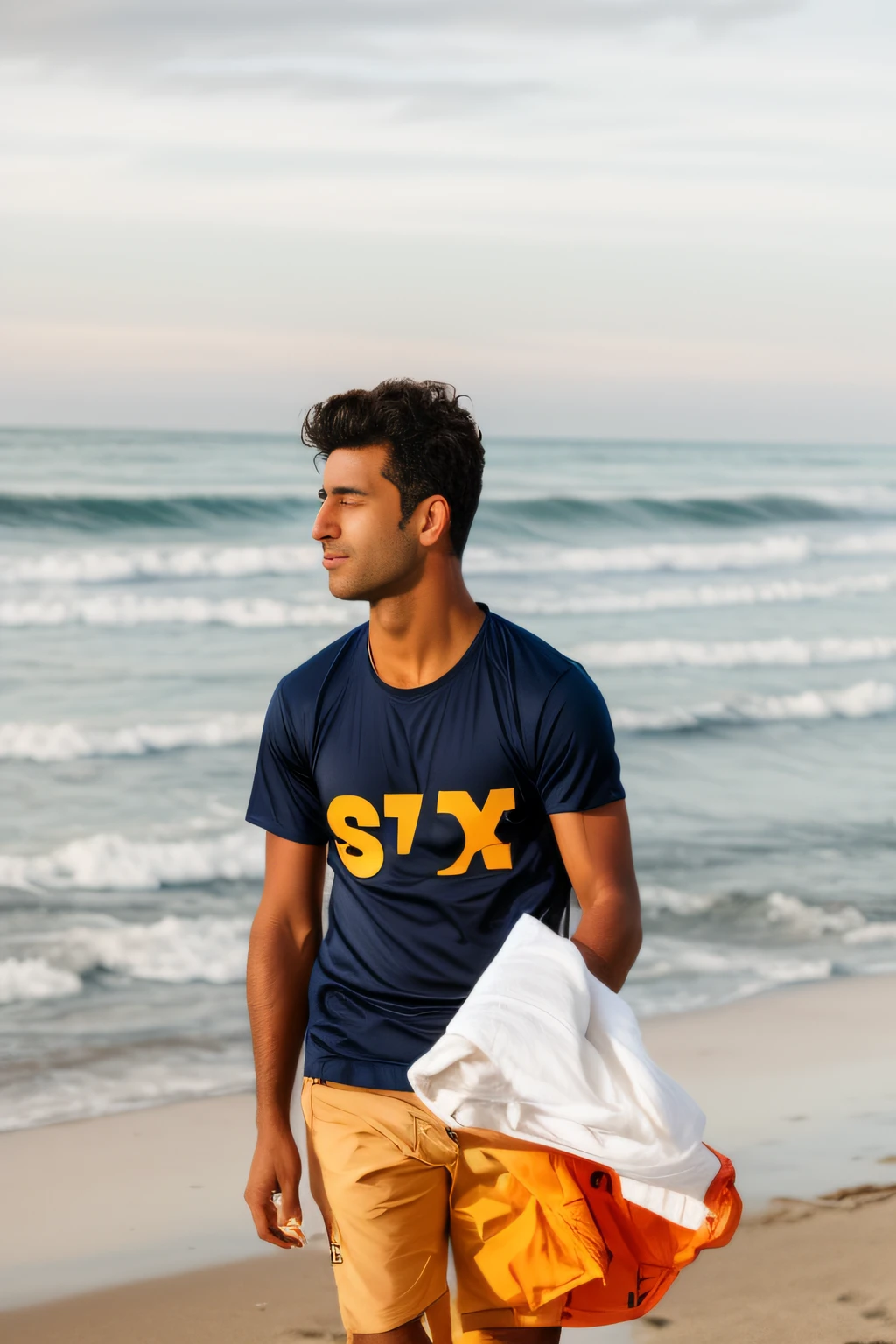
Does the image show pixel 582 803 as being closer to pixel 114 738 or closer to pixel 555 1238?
pixel 555 1238

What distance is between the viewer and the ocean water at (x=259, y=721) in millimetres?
7469

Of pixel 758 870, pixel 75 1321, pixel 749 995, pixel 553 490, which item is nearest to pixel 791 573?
pixel 553 490

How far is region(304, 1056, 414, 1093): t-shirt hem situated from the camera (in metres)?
2.91

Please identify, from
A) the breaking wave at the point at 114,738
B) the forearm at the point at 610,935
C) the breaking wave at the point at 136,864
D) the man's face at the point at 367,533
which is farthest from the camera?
the breaking wave at the point at 114,738

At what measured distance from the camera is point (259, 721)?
14062mm

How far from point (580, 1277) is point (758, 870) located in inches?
271

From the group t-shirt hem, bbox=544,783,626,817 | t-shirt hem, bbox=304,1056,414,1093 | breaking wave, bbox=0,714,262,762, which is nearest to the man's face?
t-shirt hem, bbox=544,783,626,817

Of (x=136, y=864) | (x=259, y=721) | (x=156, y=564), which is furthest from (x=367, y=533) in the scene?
(x=156, y=564)

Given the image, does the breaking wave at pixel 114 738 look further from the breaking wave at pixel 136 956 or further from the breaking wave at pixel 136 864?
the breaking wave at pixel 136 956

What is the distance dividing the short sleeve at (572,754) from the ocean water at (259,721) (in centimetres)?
368

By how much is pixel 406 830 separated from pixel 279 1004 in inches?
18.9

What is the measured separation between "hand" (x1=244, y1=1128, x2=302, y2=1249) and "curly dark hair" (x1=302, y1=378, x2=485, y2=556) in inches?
47.0

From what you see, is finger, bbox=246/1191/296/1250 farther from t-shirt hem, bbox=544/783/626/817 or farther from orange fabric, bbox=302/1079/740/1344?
t-shirt hem, bbox=544/783/626/817

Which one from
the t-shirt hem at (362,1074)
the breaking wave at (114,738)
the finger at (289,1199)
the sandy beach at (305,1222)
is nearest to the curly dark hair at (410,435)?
the t-shirt hem at (362,1074)
